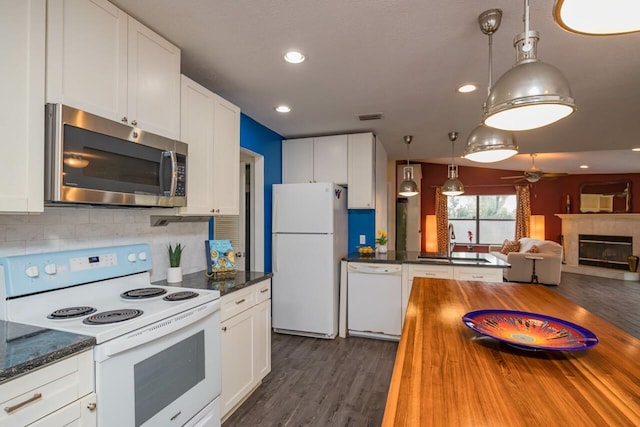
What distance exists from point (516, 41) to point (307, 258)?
2852mm

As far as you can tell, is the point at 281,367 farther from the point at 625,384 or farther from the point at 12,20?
the point at 12,20

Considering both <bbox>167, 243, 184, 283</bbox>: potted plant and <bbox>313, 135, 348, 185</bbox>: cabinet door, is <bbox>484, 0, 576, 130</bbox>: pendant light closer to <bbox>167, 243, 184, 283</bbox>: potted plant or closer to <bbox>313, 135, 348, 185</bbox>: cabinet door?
<bbox>167, 243, 184, 283</bbox>: potted plant

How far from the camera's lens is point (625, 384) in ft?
3.17

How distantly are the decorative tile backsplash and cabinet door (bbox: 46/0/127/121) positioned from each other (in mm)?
588

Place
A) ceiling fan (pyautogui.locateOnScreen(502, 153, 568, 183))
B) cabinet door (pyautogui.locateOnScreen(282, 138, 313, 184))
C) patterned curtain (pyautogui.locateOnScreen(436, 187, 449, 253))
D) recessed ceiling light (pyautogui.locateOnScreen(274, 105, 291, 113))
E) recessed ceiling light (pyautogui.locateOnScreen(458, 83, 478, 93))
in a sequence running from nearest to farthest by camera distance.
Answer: recessed ceiling light (pyautogui.locateOnScreen(458, 83, 478, 93))
recessed ceiling light (pyautogui.locateOnScreen(274, 105, 291, 113))
cabinet door (pyautogui.locateOnScreen(282, 138, 313, 184))
ceiling fan (pyautogui.locateOnScreen(502, 153, 568, 183))
patterned curtain (pyautogui.locateOnScreen(436, 187, 449, 253))

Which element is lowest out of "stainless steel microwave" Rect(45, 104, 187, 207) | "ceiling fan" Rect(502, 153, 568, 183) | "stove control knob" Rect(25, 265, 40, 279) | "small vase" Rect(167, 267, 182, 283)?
"small vase" Rect(167, 267, 182, 283)

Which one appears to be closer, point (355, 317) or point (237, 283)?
point (237, 283)

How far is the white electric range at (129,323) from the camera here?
1312 mm

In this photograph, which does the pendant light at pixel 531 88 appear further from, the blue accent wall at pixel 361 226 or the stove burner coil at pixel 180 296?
the blue accent wall at pixel 361 226

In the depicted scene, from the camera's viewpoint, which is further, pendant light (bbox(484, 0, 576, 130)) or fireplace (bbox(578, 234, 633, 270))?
fireplace (bbox(578, 234, 633, 270))

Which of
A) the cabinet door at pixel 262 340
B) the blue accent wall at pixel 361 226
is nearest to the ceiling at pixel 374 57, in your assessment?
the blue accent wall at pixel 361 226

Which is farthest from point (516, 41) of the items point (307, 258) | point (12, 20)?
point (307, 258)

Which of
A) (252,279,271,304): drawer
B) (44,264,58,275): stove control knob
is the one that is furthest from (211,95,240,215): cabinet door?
(44,264,58,275): stove control knob

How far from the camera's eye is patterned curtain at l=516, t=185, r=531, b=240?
8.63m
